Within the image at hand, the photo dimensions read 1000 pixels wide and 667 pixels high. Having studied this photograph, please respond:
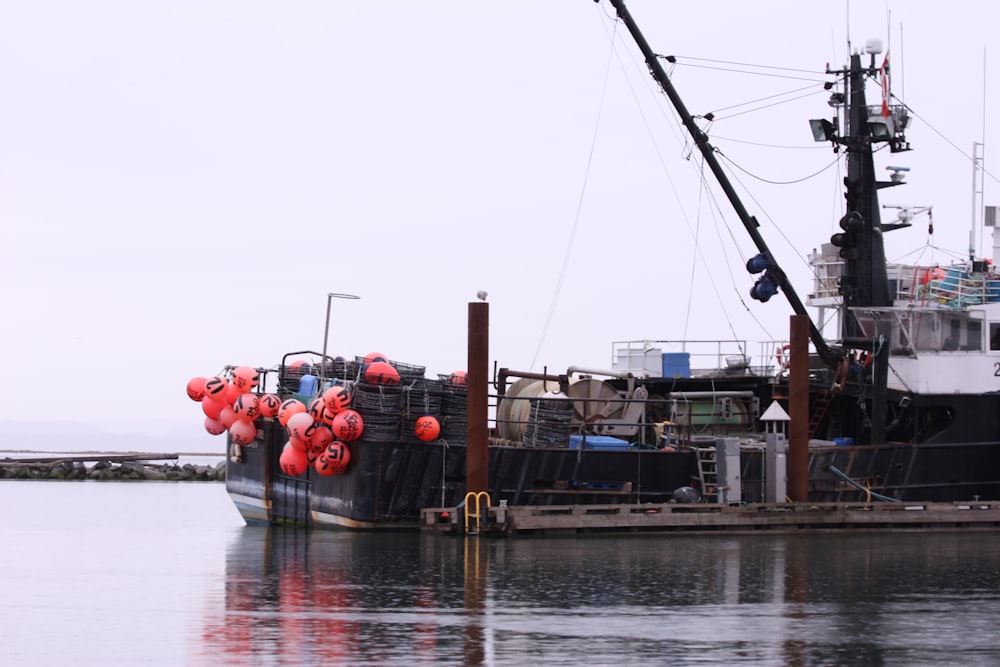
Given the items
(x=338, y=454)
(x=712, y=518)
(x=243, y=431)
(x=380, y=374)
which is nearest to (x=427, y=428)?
(x=380, y=374)

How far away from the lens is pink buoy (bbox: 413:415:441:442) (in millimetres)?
32844

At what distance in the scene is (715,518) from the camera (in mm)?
33750

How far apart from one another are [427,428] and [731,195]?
412 inches

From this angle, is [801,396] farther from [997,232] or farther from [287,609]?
[287,609]

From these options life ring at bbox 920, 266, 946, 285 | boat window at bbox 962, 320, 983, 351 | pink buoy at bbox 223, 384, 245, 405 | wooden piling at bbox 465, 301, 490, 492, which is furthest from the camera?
life ring at bbox 920, 266, 946, 285

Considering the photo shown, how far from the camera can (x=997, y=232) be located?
41.2m

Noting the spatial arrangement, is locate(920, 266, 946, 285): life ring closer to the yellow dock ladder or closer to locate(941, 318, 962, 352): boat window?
locate(941, 318, 962, 352): boat window

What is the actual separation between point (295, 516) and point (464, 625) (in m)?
16.9

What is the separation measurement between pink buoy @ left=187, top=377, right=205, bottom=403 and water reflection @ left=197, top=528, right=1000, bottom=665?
4.56 metres

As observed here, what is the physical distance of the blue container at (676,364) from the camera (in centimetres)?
4000

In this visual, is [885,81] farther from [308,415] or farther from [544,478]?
[308,415]

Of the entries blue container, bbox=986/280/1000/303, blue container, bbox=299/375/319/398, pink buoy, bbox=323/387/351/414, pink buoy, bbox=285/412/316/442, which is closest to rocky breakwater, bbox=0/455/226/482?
blue container, bbox=299/375/319/398

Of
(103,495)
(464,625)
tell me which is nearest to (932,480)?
(464,625)

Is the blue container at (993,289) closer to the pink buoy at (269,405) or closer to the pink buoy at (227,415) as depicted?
the pink buoy at (269,405)
